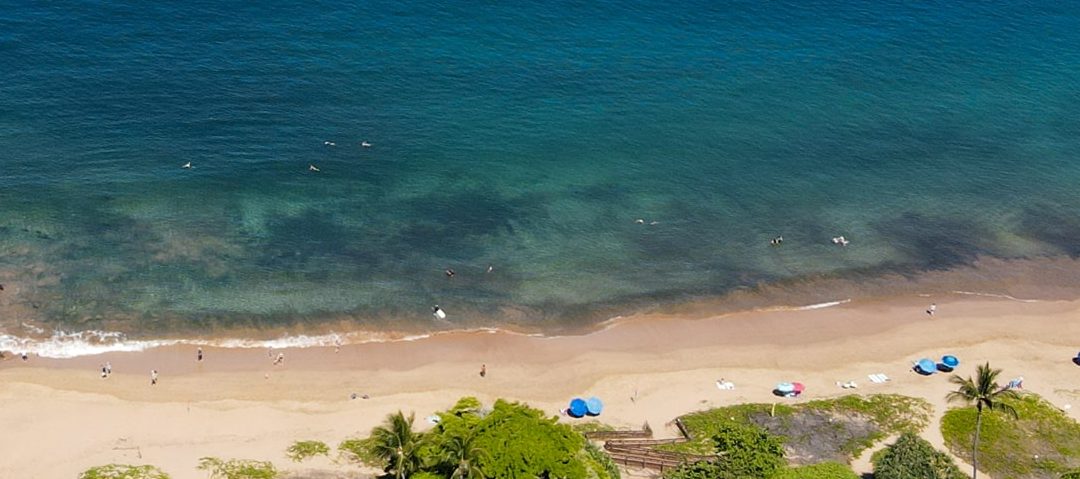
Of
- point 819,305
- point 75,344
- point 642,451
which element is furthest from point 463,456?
point 819,305

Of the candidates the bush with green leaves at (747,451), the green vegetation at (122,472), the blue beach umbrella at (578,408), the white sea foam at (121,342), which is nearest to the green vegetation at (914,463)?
the bush with green leaves at (747,451)

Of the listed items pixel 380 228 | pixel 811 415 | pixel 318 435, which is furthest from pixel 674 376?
pixel 380 228

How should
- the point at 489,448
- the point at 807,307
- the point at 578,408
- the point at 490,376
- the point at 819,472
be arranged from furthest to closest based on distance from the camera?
the point at 807,307
the point at 490,376
the point at 578,408
the point at 819,472
the point at 489,448

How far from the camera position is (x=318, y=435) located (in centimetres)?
6675

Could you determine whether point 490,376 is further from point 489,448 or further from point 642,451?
point 489,448

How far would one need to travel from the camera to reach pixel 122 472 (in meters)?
60.3

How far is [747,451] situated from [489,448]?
16.8 meters

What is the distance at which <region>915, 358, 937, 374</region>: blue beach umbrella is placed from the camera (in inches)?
3039

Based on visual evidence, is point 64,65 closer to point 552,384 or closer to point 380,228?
point 380,228

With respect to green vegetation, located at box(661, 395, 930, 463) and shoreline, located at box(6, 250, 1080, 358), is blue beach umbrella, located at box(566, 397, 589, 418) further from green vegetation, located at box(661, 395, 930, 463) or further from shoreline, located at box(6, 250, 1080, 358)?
shoreline, located at box(6, 250, 1080, 358)

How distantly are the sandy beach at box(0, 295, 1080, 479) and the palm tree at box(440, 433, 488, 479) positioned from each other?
1110 centimetres

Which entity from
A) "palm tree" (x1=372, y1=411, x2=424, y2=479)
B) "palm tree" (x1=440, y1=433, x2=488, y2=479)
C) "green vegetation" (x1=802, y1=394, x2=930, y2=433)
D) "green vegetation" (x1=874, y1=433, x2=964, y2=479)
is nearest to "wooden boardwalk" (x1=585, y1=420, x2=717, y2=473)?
"green vegetation" (x1=874, y1=433, x2=964, y2=479)

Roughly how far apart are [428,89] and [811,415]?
66.4m

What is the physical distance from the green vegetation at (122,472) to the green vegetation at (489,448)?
16.0 m
